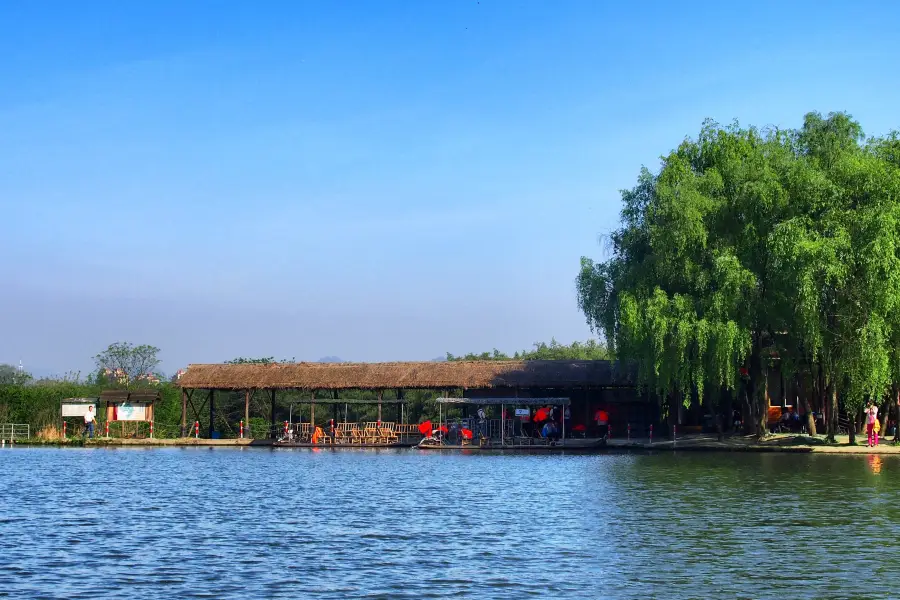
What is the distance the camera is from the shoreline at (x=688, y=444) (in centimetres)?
4056

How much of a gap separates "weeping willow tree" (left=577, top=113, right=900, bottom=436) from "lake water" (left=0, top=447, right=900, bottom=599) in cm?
468

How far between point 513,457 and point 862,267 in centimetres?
1532

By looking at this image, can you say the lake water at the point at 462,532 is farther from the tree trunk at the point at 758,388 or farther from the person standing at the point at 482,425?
the person standing at the point at 482,425

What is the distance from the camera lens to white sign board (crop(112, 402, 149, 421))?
2174 inches

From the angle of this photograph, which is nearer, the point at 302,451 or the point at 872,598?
the point at 872,598

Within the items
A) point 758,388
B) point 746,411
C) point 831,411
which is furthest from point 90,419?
point 831,411

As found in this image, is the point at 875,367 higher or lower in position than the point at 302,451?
higher

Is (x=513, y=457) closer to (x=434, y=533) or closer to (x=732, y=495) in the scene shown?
(x=732, y=495)

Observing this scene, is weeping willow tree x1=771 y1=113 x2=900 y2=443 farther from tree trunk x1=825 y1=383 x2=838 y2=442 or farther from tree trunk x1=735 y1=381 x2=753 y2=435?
tree trunk x1=735 y1=381 x2=753 y2=435

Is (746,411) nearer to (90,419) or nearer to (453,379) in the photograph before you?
(453,379)

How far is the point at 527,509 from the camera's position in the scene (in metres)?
24.5

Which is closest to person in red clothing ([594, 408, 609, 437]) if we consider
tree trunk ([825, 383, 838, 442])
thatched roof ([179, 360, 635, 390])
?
thatched roof ([179, 360, 635, 390])

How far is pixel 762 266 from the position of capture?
40.2 metres

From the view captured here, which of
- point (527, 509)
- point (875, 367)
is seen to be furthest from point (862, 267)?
point (527, 509)
